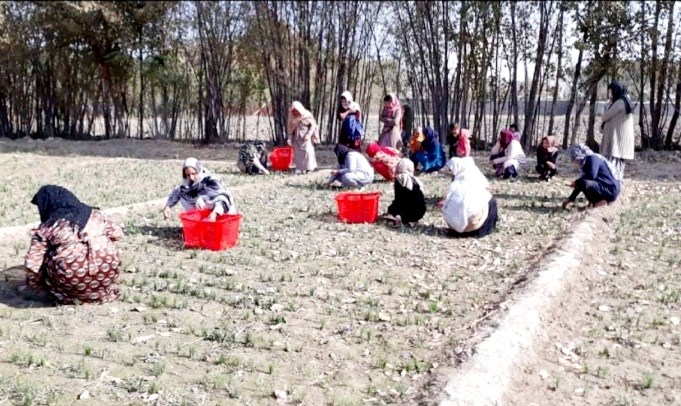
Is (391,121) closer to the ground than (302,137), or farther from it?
farther from it

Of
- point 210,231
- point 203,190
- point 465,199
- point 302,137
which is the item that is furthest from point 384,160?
point 210,231

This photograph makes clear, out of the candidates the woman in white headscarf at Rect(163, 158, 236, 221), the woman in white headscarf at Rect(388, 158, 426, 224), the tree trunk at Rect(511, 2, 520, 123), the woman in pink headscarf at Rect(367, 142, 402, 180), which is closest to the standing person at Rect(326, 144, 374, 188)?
the woman in pink headscarf at Rect(367, 142, 402, 180)

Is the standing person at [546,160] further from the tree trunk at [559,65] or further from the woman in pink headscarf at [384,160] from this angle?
the tree trunk at [559,65]

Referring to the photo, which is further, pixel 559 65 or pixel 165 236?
pixel 559 65

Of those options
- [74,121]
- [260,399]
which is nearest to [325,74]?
[74,121]

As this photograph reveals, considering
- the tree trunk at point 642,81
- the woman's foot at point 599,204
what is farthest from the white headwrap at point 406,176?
the tree trunk at point 642,81

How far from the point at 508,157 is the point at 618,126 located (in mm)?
1741

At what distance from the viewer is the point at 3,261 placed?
16.7ft

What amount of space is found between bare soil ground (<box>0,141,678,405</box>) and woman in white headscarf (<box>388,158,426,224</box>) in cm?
17

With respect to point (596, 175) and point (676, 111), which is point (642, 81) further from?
point (596, 175)

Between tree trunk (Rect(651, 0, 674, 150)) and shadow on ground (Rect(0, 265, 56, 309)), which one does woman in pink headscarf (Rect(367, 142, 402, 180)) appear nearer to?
shadow on ground (Rect(0, 265, 56, 309))

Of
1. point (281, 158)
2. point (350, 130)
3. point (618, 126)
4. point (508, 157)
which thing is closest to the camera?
point (618, 126)

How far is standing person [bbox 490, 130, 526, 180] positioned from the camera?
9.45 meters

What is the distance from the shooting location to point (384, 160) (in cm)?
928
